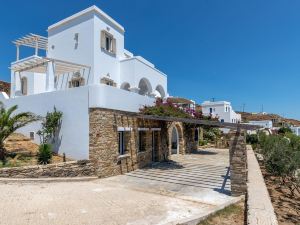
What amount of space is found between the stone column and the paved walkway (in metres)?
0.59

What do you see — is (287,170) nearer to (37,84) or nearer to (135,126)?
(135,126)

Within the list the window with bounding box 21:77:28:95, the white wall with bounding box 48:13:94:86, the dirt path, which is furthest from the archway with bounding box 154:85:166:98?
the dirt path

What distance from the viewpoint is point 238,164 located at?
10297 millimetres

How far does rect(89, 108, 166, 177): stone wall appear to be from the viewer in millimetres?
12938

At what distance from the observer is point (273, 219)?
6527 mm

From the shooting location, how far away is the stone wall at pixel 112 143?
12938 mm

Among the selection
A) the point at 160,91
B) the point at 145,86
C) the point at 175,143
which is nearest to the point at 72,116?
the point at 145,86

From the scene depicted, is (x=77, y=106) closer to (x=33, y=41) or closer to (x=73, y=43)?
(x=73, y=43)

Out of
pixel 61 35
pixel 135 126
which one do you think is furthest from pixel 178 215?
pixel 61 35

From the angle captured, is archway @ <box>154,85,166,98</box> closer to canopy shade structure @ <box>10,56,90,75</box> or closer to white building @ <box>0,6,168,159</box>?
white building @ <box>0,6,168,159</box>

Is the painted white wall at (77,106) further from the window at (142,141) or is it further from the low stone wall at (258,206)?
the low stone wall at (258,206)

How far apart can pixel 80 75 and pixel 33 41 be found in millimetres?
7263

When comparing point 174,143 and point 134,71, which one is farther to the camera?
point 174,143

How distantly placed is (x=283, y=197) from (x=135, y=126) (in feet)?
29.5
